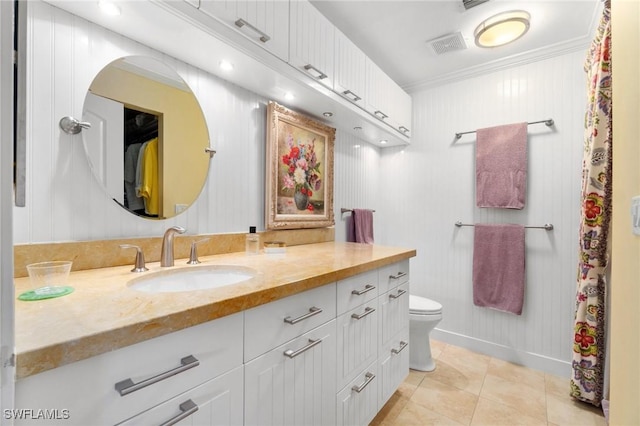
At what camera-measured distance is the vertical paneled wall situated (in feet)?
6.88

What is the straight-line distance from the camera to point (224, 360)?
789 millimetres

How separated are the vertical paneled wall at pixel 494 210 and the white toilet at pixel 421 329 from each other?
58cm

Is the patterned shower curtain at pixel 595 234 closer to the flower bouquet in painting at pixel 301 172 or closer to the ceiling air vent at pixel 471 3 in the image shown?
the ceiling air vent at pixel 471 3

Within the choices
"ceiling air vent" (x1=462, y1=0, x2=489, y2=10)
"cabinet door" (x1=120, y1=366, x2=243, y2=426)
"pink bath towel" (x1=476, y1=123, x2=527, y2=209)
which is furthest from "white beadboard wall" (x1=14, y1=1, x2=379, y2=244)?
"pink bath towel" (x1=476, y1=123, x2=527, y2=209)

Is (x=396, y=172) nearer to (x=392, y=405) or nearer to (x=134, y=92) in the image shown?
(x=392, y=405)

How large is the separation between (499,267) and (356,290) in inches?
63.7

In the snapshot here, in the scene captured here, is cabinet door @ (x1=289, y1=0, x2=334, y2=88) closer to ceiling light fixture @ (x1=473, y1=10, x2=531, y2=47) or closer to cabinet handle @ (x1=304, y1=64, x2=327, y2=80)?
cabinet handle @ (x1=304, y1=64, x2=327, y2=80)

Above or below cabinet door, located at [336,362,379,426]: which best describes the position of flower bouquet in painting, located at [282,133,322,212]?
above

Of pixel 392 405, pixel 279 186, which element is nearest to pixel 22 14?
pixel 279 186

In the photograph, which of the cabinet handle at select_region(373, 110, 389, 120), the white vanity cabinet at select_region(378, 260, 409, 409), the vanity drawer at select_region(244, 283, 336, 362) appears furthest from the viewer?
the cabinet handle at select_region(373, 110, 389, 120)

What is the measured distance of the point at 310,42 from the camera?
1521mm

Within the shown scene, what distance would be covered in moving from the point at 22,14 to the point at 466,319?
2996mm

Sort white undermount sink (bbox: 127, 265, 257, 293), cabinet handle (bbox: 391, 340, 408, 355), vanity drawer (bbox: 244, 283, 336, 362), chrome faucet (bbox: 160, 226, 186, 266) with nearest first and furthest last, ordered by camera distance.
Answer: vanity drawer (bbox: 244, 283, 336, 362)
white undermount sink (bbox: 127, 265, 257, 293)
chrome faucet (bbox: 160, 226, 186, 266)
cabinet handle (bbox: 391, 340, 408, 355)

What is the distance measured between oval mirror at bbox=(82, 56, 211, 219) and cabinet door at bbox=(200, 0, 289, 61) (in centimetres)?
39
